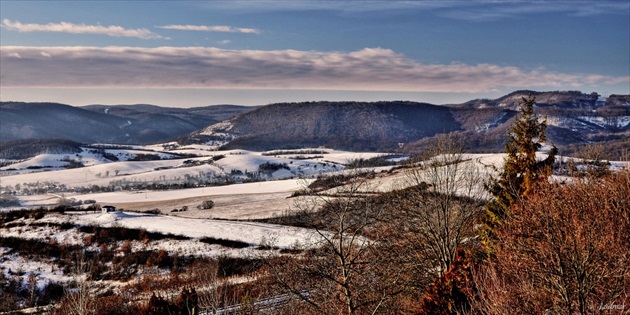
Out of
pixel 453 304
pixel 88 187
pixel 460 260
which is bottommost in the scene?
pixel 88 187

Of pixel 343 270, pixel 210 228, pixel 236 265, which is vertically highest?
pixel 343 270

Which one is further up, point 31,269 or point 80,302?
point 80,302

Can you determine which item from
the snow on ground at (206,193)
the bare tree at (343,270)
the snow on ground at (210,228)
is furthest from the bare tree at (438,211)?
the snow on ground at (206,193)

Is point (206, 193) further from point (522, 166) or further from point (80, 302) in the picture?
point (80, 302)

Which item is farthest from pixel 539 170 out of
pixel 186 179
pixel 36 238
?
pixel 186 179

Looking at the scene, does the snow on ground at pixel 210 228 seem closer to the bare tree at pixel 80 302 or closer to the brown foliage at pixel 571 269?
the bare tree at pixel 80 302

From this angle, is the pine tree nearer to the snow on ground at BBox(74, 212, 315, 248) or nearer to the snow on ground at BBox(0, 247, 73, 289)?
the snow on ground at BBox(74, 212, 315, 248)

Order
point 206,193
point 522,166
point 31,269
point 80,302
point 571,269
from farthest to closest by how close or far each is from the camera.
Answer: point 206,193 → point 31,269 → point 522,166 → point 80,302 → point 571,269

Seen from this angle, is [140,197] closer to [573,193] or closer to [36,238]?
[36,238]

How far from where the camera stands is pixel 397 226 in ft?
99.3

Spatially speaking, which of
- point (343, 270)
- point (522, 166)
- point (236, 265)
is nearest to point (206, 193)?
point (236, 265)

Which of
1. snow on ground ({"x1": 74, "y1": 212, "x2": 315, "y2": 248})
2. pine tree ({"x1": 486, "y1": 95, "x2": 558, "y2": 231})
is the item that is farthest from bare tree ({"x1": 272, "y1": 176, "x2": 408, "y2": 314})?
snow on ground ({"x1": 74, "y1": 212, "x2": 315, "y2": 248})

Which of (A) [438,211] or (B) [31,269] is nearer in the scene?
(A) [438,211]

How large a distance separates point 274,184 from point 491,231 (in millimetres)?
109163
